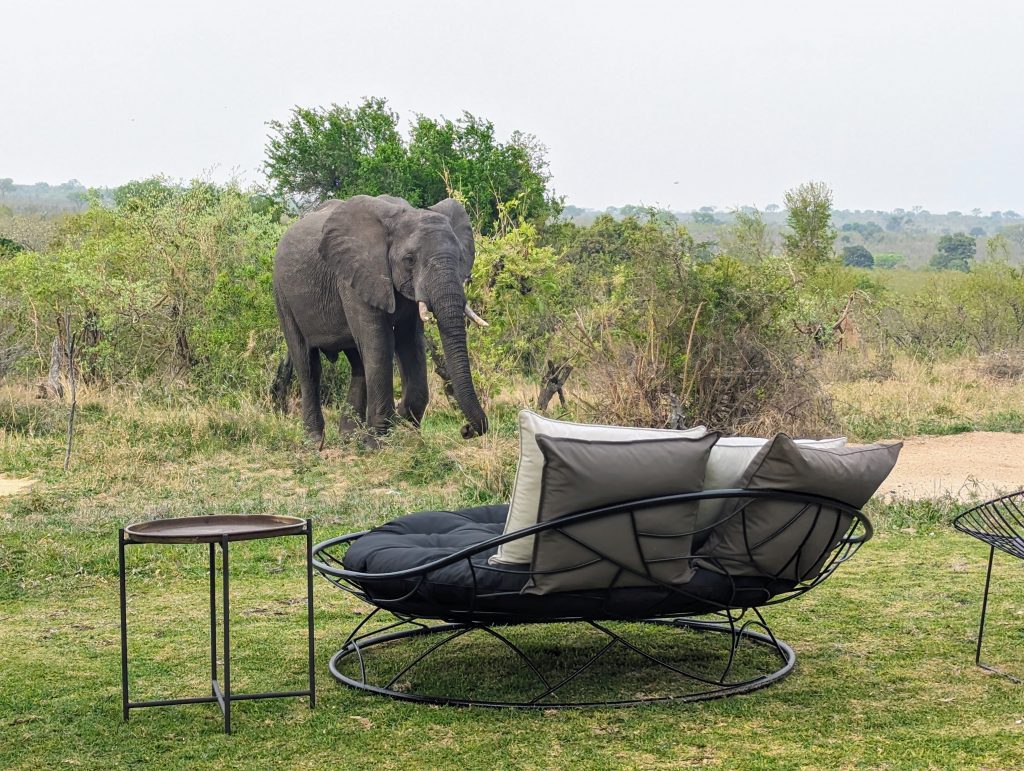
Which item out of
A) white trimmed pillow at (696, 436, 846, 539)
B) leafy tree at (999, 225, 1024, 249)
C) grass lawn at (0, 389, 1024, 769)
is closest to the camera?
grass lawn at (0, 389, 1024, 769)

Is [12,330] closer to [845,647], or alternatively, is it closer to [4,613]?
[4,613]

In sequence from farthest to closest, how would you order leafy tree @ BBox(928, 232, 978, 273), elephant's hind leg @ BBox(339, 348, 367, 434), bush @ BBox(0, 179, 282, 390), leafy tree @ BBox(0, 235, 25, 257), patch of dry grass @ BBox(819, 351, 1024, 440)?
leafy tree @ BBox(928, 232, 978, 273) → leafy tree @ BBox(0, 235, 25, 257) → bush @ BBox(0, 179, 282, 390) → patch of dry grass @ BBox(819, 351, 1024, 440) → elephant's hind leg @ BBox(339, 348, 367, 434)

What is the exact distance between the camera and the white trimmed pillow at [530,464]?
4.34 m

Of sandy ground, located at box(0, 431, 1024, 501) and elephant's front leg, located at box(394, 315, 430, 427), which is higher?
elephant's front leg, located at box(394, 315, 430, 427)

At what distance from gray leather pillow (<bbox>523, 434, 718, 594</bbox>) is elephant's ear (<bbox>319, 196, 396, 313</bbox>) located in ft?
26.5

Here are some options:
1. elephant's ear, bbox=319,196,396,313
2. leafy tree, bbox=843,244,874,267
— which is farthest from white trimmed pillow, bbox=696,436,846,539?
leafy tree, bbox=843,244,874,267

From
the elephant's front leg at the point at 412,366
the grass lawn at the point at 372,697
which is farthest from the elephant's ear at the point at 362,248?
the grass lawn at the point at 372,697

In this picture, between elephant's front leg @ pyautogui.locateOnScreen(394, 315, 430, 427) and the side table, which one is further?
elephant's front leg @ pyautogui.locateOnScreen(394, 315, 430, 427)

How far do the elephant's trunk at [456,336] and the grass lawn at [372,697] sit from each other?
6.59ft

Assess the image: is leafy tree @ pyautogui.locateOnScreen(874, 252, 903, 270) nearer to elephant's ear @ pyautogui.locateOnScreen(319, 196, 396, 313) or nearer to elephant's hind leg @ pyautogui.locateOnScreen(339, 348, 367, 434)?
elephant's hind leg @ pyautogui.locateOnScreen(339, 348, 367, 434)

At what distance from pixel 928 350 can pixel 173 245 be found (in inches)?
491

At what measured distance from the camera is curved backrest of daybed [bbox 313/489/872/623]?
4.30m

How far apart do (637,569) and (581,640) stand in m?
1.20

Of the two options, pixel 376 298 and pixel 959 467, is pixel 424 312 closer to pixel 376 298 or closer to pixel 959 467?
pixel 376 298
